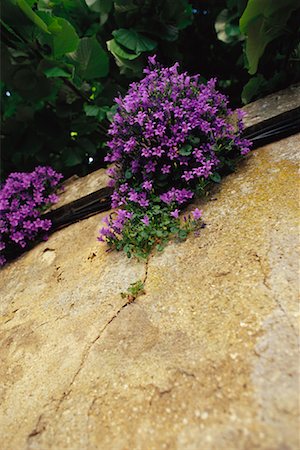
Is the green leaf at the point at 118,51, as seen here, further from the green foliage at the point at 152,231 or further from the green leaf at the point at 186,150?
the green foliage at the point at 152,231

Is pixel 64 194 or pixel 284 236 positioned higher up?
pixel 64 194

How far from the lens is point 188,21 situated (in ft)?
8.93

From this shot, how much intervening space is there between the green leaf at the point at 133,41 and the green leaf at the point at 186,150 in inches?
40.2

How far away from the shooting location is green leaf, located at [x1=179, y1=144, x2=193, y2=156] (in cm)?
200

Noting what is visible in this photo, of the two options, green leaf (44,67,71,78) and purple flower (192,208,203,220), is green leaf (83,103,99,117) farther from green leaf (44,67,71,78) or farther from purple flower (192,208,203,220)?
purple flower (192,208,203,220)

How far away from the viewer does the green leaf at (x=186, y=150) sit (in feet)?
6.55

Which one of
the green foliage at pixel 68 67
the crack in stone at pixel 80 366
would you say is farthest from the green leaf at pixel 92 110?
the crack in stone at pixel 80 366

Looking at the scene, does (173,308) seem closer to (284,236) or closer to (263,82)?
(284,236)

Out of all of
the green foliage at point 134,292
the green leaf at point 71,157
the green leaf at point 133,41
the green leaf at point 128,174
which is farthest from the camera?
the green leaf at point 71,157

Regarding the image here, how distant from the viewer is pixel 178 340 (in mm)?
1361

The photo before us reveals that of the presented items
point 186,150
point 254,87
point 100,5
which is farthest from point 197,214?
point 100,5

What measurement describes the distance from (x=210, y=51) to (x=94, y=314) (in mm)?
2772

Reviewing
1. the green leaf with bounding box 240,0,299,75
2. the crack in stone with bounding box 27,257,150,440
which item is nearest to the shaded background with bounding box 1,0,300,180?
the green leaf with bounding box 240,0,299,75

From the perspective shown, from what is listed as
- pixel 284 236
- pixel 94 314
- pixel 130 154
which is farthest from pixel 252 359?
pixel 130 154
